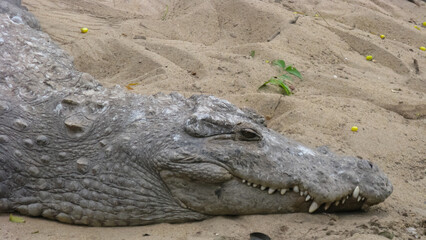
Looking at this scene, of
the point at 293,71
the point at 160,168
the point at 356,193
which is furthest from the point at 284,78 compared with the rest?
the point at 160,168

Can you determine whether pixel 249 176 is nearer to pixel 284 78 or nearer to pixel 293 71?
pixel 284 78

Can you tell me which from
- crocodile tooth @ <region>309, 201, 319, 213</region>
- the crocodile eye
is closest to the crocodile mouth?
crocodile tooth @ <region>309, 201, 319, 213</region>

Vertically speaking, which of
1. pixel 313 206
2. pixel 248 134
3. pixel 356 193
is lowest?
pixel 313 206

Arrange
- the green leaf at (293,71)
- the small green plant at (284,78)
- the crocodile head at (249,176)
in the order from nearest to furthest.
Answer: the crocodile head at (249,176)
the small green plant at (284,78)
the green leaf at (293,71)

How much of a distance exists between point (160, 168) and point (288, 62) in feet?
10.6

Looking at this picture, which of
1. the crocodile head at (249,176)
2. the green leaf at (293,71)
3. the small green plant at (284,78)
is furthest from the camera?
the green leaf at (293,71)

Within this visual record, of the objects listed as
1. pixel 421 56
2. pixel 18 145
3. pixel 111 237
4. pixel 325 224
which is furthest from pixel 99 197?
pixel 421 56

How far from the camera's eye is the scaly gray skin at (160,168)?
11.0 feet

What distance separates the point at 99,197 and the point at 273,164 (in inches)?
47.2

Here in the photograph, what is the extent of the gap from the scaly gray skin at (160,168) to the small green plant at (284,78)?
1.83 m

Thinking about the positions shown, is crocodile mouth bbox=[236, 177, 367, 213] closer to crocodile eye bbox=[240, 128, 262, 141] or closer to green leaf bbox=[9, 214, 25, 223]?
crocodile eye bbox=[240, 128, 262, 141]

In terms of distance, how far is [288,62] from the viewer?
617 centimetres

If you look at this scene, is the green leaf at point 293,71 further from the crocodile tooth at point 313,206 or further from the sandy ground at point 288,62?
the crocodile tooth at point 313,206

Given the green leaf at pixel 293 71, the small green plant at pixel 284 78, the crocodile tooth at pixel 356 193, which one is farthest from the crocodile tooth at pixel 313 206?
the green leaf at pixel 293 71
